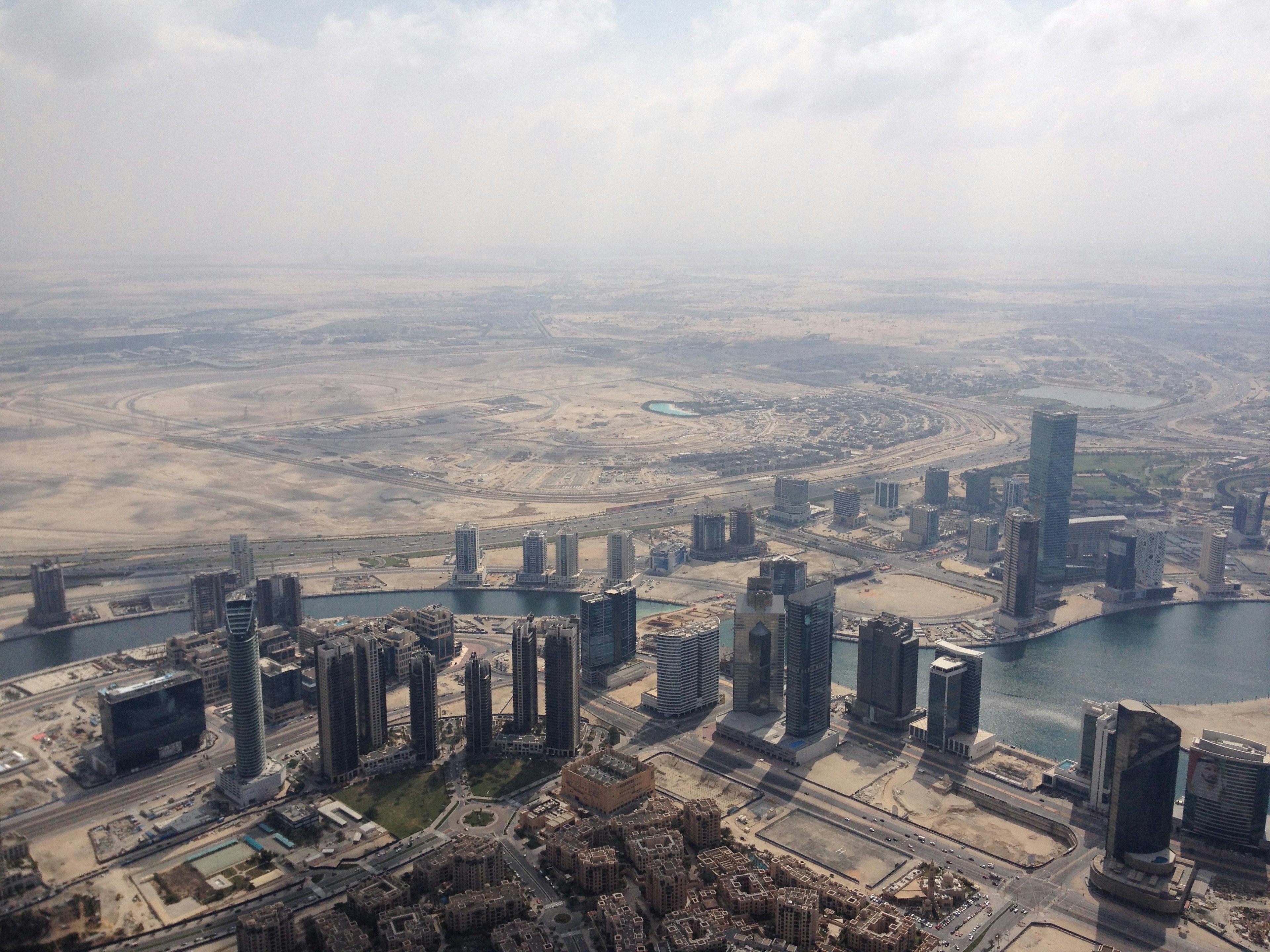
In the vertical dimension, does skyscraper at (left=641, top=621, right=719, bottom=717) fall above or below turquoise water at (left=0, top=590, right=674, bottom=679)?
above

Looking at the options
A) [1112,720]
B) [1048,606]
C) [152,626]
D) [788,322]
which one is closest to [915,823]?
[1112,720]

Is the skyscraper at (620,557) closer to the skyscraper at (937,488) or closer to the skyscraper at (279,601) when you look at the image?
the skyscraper at (279,601)

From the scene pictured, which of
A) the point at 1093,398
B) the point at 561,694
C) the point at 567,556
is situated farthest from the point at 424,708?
the point at 1093,398

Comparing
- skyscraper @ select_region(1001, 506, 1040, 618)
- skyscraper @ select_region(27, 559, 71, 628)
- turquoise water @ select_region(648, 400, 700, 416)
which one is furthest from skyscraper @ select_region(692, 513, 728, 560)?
turquoise water @ select_region(648, 400, 700, 416)

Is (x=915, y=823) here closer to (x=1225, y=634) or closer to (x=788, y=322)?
(x=1225, y=634)

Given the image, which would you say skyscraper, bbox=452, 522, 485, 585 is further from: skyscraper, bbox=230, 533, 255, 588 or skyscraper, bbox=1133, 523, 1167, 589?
skyscraper, bbox=1133, 523, 1167, 589
